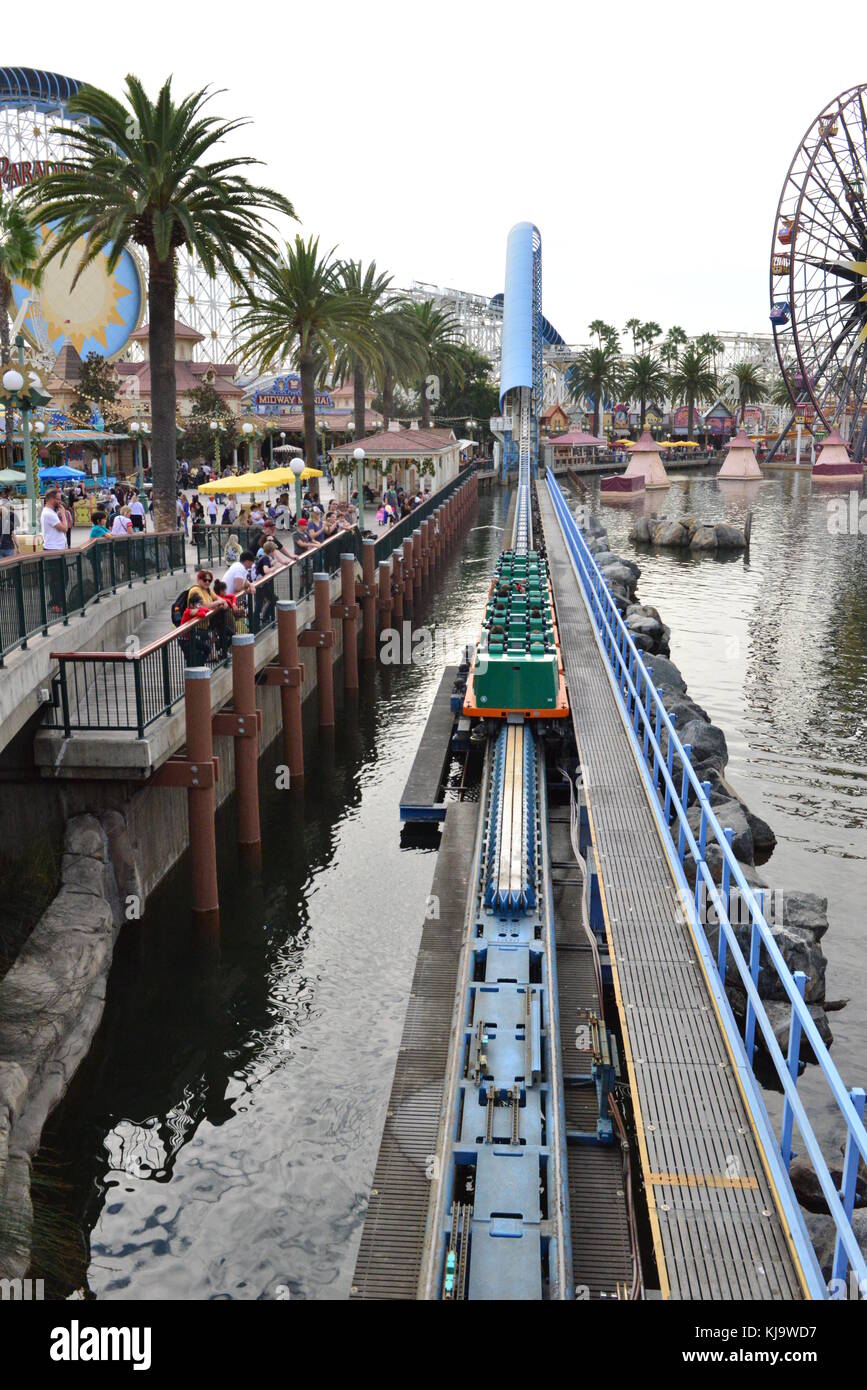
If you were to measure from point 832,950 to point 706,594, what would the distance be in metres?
34.2

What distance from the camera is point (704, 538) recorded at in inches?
2539

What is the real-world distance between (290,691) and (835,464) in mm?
91919

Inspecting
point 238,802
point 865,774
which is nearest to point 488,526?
point 865,774

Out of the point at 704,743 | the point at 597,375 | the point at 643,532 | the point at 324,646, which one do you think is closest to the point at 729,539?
the point at 643,532

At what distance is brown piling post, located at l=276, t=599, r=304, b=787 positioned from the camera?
2266 cm

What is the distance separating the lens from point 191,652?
17.6m

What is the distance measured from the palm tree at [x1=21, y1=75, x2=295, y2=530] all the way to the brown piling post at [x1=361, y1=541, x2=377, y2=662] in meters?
6.77

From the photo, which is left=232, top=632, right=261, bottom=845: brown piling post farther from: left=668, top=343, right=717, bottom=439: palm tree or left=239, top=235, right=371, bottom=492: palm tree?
left=668, top=343, right=717, bottom=439: palm tree

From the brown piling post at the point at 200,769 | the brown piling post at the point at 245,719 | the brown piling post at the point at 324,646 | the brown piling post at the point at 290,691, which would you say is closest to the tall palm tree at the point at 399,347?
the brown piling post at the point at 324,646

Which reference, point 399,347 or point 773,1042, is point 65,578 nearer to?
point 773,1042

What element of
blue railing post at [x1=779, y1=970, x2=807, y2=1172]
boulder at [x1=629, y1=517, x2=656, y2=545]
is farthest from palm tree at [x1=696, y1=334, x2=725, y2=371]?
blue railing post at [x1=779, y1=970, x2=807, y2=1172]

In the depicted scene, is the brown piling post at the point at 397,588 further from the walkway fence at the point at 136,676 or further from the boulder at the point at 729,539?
the boulder at the point at 729,539
